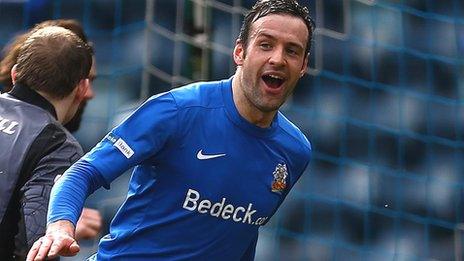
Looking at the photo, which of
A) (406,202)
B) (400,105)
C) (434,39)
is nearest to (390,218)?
(406,202)

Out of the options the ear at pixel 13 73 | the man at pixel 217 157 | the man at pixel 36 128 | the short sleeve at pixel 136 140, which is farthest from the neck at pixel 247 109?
the ear at pixel 13 73

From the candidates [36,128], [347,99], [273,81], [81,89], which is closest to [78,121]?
[81,89]

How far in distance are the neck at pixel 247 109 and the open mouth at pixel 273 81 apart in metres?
0.08

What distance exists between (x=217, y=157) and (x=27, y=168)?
55 centimetres

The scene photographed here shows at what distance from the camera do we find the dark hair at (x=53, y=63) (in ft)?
11.6

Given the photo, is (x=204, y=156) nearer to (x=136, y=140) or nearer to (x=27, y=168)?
(x=136, y=140)

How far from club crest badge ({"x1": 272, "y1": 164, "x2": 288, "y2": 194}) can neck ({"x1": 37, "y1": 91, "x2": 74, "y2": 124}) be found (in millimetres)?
678

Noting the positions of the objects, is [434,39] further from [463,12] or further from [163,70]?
Result: [163,70]

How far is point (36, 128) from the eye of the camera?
3.39 meters

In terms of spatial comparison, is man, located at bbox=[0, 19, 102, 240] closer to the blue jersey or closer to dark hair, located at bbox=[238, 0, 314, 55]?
the blue jersey

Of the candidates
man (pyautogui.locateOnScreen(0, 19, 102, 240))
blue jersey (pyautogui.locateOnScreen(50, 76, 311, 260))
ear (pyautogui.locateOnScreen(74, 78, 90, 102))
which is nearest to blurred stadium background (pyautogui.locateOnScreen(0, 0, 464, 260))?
man (pyautogui.locateOnScreen(0, 19, 102, 240))

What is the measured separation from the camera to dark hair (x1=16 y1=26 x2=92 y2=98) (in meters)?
3.54

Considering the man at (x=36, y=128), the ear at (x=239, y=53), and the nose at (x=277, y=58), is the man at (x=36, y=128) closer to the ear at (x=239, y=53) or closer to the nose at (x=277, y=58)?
the ear at (x=239, y=53)

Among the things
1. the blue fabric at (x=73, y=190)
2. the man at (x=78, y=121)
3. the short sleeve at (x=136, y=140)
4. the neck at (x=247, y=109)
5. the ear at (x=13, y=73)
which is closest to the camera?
the blue fabric at (x=73, y=190)
